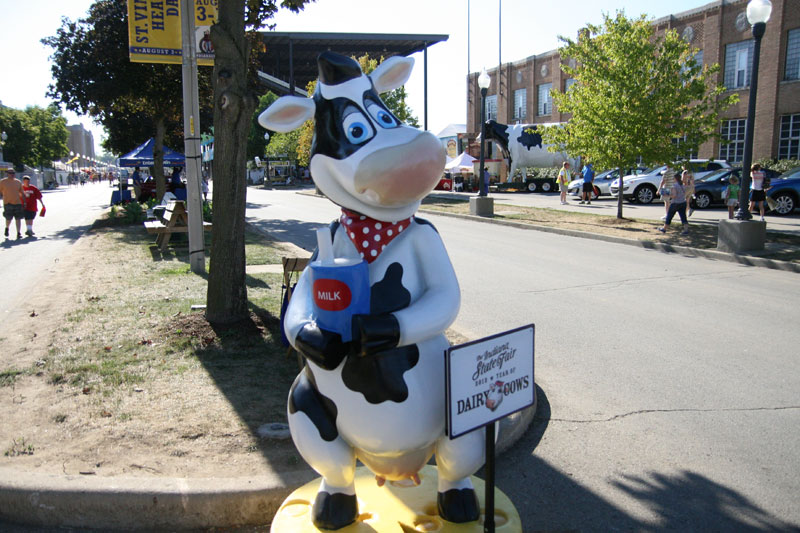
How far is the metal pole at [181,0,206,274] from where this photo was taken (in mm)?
8696

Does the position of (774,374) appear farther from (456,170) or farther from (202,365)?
(456,170)

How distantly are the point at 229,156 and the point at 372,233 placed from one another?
3615 mm

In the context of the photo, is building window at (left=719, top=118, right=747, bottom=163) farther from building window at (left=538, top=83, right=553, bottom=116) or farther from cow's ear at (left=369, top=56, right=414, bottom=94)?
cow's ear at (left=369, top=56, right=414, bottom=94)

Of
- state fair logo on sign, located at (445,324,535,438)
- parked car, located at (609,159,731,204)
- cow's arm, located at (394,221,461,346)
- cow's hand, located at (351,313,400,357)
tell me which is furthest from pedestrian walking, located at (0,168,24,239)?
parked car, located at (609,159,731,204)

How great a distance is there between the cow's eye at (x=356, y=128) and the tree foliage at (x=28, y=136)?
2425 inches

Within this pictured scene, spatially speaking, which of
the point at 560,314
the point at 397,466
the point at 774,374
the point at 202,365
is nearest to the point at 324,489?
the point at 397,466

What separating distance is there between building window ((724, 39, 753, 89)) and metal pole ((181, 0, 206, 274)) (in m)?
29.1

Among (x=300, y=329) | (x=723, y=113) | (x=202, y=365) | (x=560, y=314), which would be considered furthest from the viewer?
(x=723, y=113)

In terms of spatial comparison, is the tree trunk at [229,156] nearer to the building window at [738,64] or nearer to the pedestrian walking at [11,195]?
the pedestrian walking at [11,195]

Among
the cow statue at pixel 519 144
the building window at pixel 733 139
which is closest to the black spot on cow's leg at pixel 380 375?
the cow statue at pixel 519 144

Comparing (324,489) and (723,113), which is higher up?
(723,113)

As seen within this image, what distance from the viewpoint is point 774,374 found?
199 inches

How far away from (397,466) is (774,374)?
4063 mm

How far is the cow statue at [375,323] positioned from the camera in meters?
2.38
